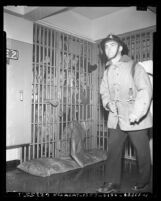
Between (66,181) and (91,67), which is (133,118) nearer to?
(66,181)

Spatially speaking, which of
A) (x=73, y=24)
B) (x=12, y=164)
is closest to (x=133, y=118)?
(x=12, y=164)

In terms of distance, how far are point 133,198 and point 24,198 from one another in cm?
92

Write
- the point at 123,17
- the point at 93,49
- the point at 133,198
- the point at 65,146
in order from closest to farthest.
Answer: the point at 133,198
the point at 123,17
the point at 65,146
the point at 93,49

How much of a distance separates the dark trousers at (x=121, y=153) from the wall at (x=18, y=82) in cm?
113

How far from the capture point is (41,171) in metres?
2.40

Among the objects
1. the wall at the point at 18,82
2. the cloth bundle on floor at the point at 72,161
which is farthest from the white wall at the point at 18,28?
the cloth bundle on floor at the point at 72,161

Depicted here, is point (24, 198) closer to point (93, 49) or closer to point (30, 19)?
point (30, 19)

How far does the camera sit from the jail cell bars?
2828 millimetres

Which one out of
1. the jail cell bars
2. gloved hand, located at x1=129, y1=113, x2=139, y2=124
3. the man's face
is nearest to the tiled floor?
the jail cell bars

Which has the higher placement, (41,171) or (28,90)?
(28,90)

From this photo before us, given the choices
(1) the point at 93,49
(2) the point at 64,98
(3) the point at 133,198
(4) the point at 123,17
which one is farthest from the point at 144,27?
(3) the point at 133,198

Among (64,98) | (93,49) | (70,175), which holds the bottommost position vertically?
(70,175)

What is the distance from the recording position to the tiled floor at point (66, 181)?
2.03 meters
